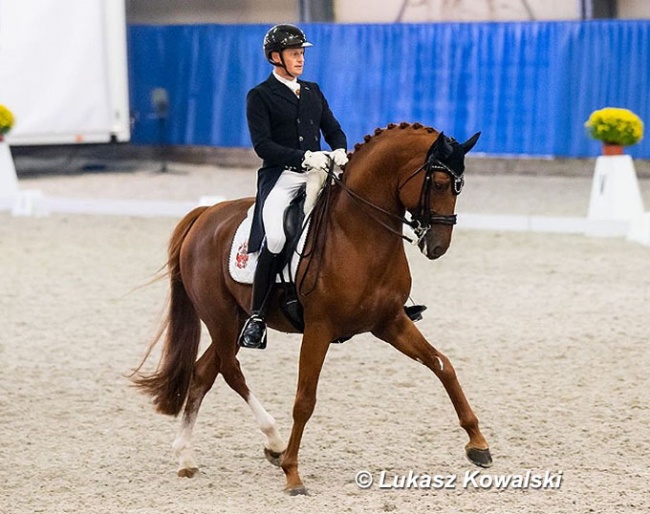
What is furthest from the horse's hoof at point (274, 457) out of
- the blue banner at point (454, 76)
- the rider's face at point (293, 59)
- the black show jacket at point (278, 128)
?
the blue banner at point (454, 76)

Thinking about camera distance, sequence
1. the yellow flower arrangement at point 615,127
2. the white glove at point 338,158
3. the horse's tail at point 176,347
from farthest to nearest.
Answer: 1. the yellow flower arrangement at point 615,127
2. the horse's tail at point 176,347
3. the white glove at point 338,158

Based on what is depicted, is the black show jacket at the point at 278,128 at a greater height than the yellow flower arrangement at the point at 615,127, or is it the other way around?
the black show jacket at the point at 278,128

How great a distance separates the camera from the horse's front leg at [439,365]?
14.2ft

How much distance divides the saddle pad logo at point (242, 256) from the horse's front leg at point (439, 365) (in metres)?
0.57

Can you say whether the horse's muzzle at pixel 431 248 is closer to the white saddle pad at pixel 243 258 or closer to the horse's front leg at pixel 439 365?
the horse's front leg at pixel 439 365

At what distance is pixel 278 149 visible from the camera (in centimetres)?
435

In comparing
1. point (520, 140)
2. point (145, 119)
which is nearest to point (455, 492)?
point (520, 140)

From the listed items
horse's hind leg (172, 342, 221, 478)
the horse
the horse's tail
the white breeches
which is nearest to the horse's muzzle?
the horse

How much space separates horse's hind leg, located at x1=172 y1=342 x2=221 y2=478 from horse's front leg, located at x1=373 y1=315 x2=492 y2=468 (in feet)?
2.44

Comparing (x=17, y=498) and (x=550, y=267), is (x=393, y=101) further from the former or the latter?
(x=17, y=498)

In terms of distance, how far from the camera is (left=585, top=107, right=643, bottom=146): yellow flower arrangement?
34.7 ft

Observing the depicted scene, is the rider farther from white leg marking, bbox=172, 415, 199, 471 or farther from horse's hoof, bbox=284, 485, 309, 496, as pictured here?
horse's hoof, bbox=284, 485, 309, 496

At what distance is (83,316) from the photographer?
7621mm

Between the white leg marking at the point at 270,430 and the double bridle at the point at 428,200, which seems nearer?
the double bridle at the point at 428,200
